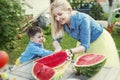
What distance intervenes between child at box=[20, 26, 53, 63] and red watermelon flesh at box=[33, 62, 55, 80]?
67cm

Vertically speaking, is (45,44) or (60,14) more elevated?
(60,14)

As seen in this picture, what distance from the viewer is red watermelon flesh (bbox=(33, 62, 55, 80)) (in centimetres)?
258

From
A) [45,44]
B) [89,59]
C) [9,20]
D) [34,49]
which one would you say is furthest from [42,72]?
[45,44]

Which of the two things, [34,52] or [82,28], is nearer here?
[82,28]

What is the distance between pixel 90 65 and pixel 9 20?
5245 mm

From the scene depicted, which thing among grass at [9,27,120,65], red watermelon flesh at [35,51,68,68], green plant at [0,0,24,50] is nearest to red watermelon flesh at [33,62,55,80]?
red watermelon flesh at [35,51,68,68]

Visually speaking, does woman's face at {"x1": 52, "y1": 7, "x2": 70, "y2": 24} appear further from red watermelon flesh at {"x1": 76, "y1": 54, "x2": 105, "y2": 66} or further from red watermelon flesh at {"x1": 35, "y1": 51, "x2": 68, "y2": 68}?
red watermelon flesh at {"x1": 76, "y1": 54, "x2": 105, "y2": 66}

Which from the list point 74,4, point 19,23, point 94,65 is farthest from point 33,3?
point 94,65

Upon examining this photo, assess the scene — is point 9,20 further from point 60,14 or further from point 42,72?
point 42,72

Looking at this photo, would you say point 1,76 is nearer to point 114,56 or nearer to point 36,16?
point 114,56

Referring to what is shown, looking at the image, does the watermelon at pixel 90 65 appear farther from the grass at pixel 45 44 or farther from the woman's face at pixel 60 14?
the grass at pixel 45 44

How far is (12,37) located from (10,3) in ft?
3.01

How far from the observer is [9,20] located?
7.69 m

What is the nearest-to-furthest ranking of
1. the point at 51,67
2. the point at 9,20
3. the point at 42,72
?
the point at 42,72 < the point at 51,67 < the point at 9,20
